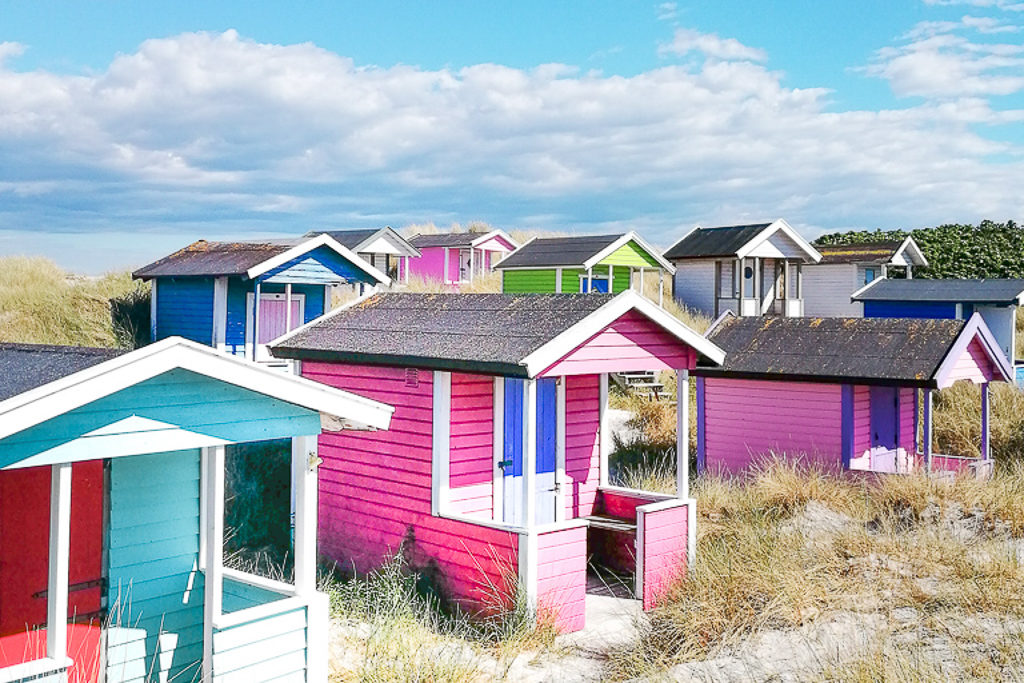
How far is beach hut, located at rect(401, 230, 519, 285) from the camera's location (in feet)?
133

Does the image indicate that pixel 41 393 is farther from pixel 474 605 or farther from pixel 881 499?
pixel 881 499

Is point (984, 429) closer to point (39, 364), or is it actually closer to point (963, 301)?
point (39, 364)

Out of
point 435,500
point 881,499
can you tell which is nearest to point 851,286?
point 881,499

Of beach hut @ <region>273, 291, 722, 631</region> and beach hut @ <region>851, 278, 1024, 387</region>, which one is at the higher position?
beach hut @ <region>851, 278, 1024, 387</region>

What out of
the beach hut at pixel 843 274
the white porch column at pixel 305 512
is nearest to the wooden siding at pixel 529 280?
the beach hut at pixel 843 274

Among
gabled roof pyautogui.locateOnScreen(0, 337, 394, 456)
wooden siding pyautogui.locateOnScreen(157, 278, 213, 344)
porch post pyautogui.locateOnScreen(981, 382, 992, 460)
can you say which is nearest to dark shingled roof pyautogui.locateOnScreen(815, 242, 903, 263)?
porch post pyautogui.locateOnScreen(981, 382, 992, 460)

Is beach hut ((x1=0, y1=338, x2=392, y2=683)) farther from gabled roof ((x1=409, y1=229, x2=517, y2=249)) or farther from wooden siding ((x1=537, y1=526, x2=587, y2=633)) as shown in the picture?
gabled roof ((x1=409, y1=229, x2=517, y2=249))

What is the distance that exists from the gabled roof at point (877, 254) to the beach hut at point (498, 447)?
2857 centimetres

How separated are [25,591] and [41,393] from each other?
6.15ft

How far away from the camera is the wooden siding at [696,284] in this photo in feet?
109

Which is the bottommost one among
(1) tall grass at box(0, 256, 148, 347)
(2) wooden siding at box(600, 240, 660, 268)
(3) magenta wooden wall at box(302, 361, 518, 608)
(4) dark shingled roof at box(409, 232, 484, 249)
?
(3) magenta wooden wall at box(302, 361, 518, 608)

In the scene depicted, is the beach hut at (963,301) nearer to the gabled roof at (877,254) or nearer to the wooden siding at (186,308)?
the gabled roof at (877,254)

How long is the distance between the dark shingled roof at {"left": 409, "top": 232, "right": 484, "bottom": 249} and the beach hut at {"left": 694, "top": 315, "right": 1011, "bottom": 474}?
2607 cm

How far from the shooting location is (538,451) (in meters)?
10.9
